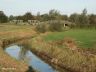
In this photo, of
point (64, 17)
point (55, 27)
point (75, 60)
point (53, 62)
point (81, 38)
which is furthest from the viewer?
point (64, 17)

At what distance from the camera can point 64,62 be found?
2939 centimetres

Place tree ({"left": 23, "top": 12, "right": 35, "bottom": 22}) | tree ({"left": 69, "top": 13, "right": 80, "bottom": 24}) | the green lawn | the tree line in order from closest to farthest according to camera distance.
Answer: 1. the green lawn
2. the tree line
3. tree ({"left": 69, "top": 13, "right": 80, "bottom": 24})
4. tree ({"left": 23, "top": 12, "right": 35, "bottom": 22})

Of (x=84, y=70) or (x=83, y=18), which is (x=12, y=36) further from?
(x=83, y=18)

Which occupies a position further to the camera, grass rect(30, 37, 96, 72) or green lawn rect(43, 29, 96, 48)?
green lawn rect(43, 29, 96, 48)

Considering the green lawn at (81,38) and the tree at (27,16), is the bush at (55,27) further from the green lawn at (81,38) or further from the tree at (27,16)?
the tree at (27,16)

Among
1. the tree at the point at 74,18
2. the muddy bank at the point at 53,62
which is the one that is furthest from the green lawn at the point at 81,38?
the tree at the point at 74,18

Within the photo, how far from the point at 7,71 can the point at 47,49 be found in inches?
633

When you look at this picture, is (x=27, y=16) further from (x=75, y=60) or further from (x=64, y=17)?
(x=75, y=60)

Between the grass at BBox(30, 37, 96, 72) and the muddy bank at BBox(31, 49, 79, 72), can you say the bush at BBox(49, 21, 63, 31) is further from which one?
the grass at BBox(30, 37, 96, 72)

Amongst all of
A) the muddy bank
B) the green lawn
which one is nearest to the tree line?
the green lawn

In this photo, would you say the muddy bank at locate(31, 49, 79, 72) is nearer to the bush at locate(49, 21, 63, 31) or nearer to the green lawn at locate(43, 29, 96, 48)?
the green lawn at locate(43, 29, 96, 48)

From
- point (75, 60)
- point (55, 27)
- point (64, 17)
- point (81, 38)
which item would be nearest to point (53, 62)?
point (75, 60)

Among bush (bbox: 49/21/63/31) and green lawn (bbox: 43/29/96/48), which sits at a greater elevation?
green lawn (bbox: 43/29/96/48)

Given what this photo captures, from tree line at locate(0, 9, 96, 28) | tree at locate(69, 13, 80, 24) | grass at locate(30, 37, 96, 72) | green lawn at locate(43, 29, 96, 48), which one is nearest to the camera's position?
grass at locate(30, 37, 96, 72)
